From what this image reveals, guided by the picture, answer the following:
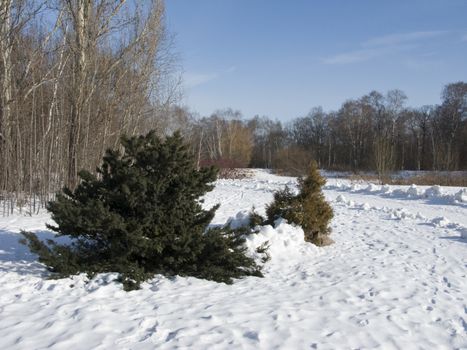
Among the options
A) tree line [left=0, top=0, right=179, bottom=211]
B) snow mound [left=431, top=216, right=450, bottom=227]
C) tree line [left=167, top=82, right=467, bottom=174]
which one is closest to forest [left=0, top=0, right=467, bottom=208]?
tree line [left=0, top=0, right=179, bottom=211]

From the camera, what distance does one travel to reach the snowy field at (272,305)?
11.8ft

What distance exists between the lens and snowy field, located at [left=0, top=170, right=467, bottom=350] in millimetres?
3590

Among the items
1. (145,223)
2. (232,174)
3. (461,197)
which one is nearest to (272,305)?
(145,223)

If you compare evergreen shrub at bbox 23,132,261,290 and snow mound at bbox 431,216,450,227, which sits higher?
evergreen shrub at bbox 23,132,261,290

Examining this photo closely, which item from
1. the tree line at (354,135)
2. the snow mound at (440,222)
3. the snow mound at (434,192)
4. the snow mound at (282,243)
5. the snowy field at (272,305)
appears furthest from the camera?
the tree line at (354,135)

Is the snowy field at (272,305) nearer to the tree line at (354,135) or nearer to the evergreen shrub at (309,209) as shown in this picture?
the evergreen shrub at (309,209)

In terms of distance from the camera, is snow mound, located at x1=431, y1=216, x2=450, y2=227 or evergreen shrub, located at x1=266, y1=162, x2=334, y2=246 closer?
evergreen shrub, located at x1=266, y1=162, x2=334, y2=246

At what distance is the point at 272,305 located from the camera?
4535mm

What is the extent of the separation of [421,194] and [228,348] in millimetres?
13785

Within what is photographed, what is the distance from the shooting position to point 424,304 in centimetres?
475

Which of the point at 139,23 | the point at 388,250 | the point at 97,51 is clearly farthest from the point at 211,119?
the point at 388,250

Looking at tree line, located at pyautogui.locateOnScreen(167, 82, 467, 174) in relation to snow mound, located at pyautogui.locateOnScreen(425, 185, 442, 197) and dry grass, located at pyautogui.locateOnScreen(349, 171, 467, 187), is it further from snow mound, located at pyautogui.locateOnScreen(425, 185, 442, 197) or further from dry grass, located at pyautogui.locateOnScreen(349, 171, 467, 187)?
snow mound, located at pyautogui.locateOnScreen(425, 185, 442, 197)

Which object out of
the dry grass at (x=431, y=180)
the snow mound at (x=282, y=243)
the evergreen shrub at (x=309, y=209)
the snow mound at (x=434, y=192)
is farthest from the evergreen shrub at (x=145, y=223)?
the dry grass at (x=431, y=180)

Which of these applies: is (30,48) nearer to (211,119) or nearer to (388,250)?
(388,250)
